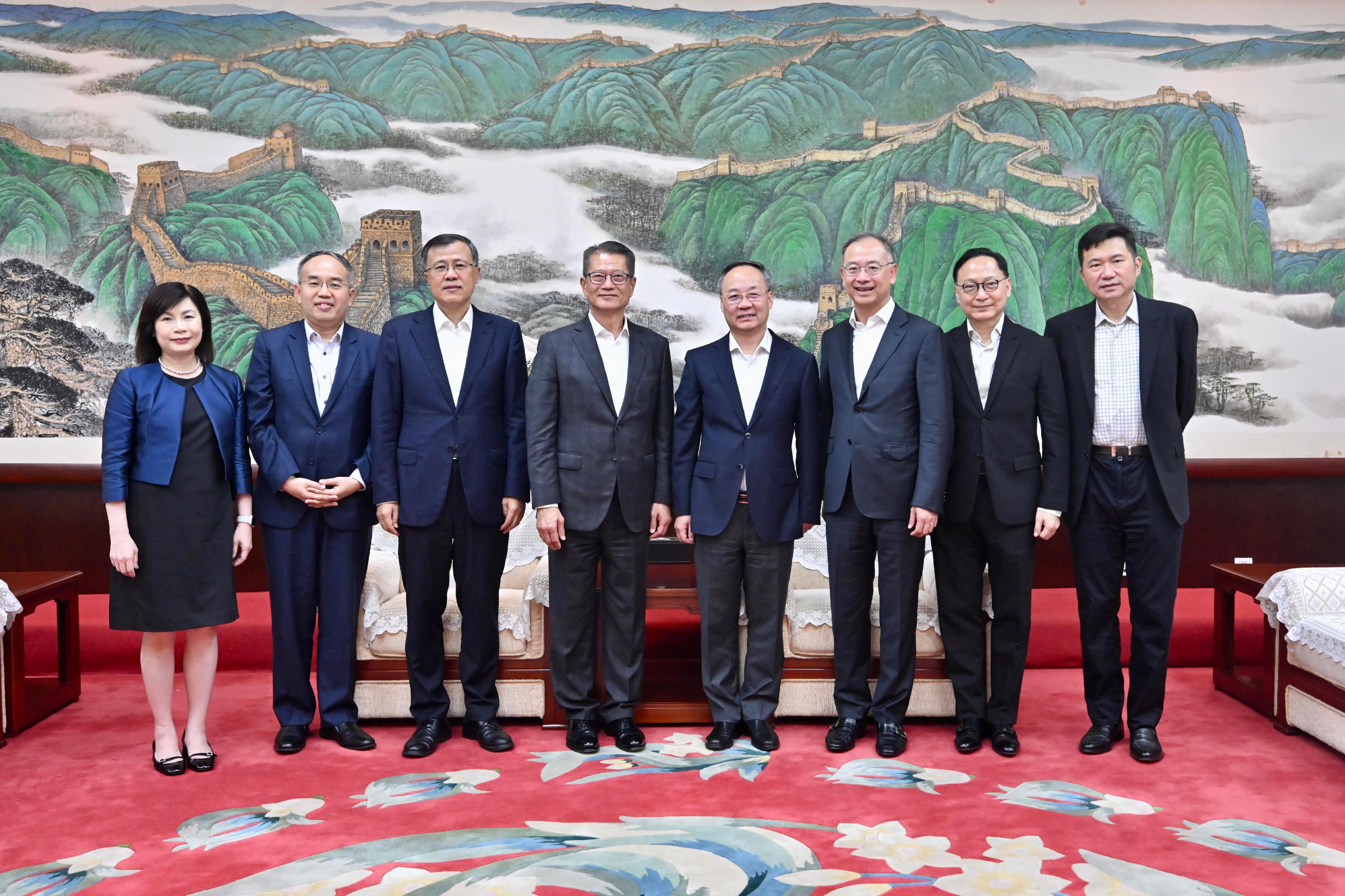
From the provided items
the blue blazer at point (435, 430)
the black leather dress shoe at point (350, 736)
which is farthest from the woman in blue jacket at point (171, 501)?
the blue blazer at point (435, 430)

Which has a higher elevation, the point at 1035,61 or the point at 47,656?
the point at 1035,61

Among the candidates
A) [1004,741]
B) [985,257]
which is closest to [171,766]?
[1004,741]

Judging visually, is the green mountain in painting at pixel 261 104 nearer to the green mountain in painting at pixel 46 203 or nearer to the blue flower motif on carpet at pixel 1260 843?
the green mountain in painting at pixel 46 203

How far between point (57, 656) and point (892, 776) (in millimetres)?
3399

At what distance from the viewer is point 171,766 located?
2822 millimetres

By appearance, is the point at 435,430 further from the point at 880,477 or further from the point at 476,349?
the point at 880,477

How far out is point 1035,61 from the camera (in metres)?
4.73

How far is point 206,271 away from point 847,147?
3.23 m

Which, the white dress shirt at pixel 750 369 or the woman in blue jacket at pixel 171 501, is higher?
the white dress shirt at pixel 750 369

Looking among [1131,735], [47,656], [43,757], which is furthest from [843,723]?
[47,656]

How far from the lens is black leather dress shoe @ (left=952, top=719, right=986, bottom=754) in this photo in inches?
117

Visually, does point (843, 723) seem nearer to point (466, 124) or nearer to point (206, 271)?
point (466, 124)

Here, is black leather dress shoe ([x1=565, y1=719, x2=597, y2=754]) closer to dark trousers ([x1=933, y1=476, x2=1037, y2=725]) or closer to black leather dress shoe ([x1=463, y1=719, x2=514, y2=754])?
black leather dress shoe ([x1=463, y1=719, x2=514, y2=754])

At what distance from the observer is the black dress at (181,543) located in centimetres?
278
